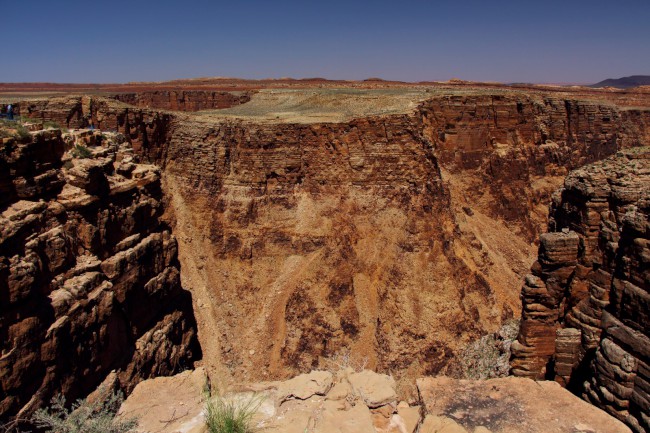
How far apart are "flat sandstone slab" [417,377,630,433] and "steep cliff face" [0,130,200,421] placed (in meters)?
8.54

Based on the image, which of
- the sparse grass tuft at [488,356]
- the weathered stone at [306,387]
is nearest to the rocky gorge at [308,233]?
the sparse grass tuft at [488,356]

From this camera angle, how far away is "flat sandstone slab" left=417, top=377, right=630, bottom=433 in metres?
8.46

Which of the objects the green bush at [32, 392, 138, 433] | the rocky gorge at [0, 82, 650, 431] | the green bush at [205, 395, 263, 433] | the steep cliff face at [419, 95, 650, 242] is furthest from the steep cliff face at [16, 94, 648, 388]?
the green bush at [205, 395, 263, 433]

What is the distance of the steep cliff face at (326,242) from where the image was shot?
76.6 ft

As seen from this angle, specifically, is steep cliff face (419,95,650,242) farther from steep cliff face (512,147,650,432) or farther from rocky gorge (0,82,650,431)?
steep cliff face (512,147,650,432)

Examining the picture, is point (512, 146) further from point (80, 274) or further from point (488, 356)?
point (80, 274)

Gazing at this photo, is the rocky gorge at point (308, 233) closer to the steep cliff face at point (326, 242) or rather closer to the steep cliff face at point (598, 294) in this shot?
the steep cliff face at point (326, 242)

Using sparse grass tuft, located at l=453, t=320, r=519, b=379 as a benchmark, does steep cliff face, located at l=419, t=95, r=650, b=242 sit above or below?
above

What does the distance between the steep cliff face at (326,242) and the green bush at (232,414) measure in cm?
1428

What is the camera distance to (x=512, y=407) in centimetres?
901

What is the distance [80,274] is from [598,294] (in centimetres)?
1310

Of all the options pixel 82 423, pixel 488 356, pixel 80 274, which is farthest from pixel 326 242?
pixel 82 423

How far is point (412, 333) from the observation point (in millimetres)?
23047

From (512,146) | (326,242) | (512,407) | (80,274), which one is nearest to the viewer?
(512,407)
